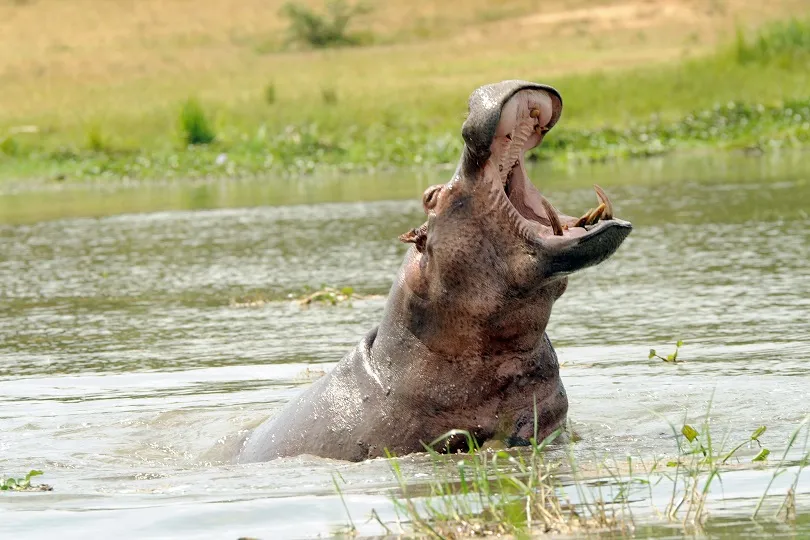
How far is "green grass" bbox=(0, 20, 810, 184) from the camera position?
2109cm

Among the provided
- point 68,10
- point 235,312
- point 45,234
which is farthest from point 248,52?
point 235,312

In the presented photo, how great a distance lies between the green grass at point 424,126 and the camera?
69.2 ft

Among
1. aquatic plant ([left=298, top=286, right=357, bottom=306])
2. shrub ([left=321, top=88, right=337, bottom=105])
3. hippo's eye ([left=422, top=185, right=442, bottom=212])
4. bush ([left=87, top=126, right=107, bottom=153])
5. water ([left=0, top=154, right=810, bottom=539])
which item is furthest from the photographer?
shrub ([left=321, top=88, right=337, bottom=105])

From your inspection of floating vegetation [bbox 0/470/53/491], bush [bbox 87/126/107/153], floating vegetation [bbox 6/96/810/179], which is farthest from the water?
bush [bbox 87/126/107/153]

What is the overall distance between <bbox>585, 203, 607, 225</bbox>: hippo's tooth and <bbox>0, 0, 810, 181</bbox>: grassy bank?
11.9m

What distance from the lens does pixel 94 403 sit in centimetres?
710

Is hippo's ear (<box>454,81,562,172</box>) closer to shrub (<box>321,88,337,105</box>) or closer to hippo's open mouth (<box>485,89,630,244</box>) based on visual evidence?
hippo's open mouth (<box>485,89,630,244</box>)

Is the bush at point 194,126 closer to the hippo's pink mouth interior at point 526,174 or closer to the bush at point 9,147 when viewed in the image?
the bush at point 9,147

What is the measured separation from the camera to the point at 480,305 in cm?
490

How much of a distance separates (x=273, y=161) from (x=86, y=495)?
1705cm

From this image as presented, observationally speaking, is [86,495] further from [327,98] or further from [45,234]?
[327,98]

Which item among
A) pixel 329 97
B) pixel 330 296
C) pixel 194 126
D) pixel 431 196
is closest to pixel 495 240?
pixel 431 196

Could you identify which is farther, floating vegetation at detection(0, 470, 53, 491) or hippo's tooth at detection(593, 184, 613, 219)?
floating vegetation at detection(0, 470, 53, 491)

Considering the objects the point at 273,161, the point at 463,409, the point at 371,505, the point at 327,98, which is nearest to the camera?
the point at 371,505
